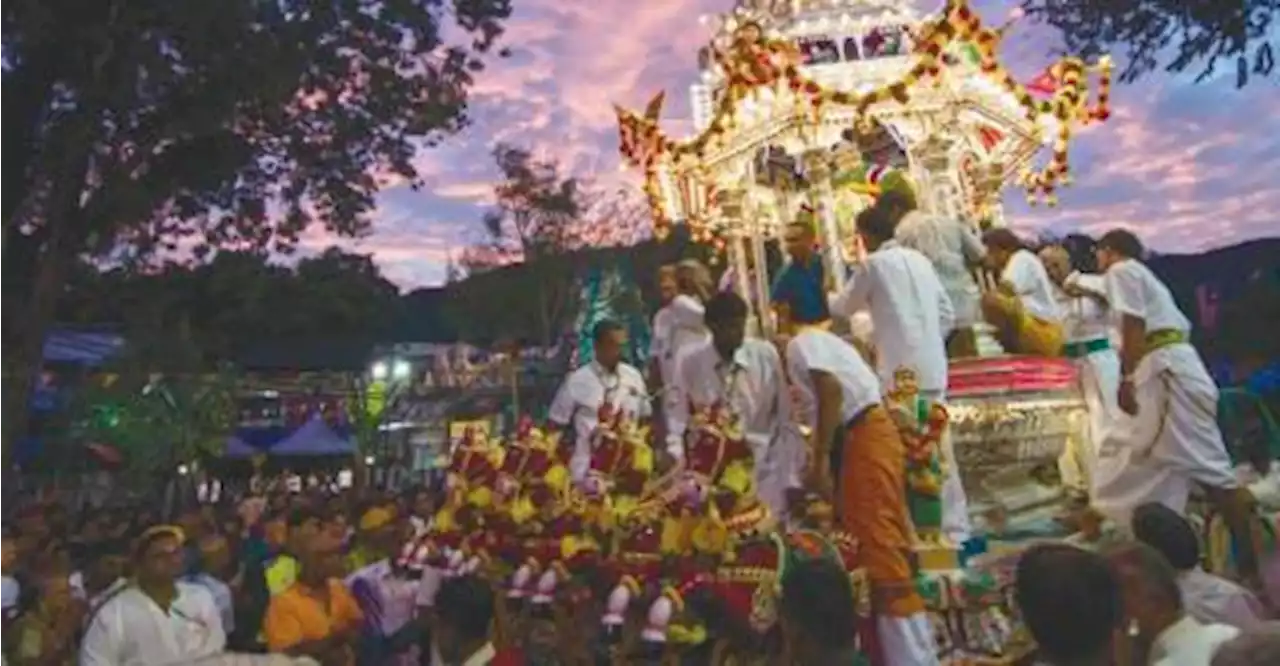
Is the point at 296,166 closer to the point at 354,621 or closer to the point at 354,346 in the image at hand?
the point at 354,621

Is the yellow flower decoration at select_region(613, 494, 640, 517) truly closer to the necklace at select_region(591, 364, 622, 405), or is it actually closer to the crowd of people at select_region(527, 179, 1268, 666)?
the crowd of people at select_region(527, 179, 1268, 666)

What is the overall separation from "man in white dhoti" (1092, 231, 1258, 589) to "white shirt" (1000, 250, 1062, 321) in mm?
2360

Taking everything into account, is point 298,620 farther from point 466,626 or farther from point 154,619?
point 466,626

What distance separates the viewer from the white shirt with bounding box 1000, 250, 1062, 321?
9.72 meters

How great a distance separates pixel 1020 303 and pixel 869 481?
4440 mm

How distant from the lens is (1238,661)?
2.00 m

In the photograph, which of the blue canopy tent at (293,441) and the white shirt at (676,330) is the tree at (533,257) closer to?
the blue canopy tent at (293,441)

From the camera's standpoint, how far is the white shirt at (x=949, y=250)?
374 inches

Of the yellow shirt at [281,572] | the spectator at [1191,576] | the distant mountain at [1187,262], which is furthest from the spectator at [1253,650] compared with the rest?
the distant mountain at [1187,262]

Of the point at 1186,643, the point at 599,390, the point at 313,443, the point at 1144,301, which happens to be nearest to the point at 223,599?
the point at 599,390

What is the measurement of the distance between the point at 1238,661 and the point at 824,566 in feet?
5.20

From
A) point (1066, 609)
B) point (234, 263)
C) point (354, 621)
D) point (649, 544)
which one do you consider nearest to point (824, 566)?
point (1066, 609)

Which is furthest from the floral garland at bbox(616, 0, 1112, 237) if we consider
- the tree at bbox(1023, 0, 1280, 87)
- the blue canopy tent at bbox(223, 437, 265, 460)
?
the blue canopy tent at bbox(223, 437, 265, 460)

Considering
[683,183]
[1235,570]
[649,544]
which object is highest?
[683,183]
